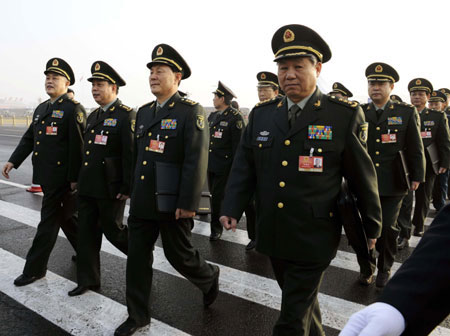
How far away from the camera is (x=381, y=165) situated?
4379 mm

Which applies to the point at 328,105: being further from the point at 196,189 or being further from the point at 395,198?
the point at 395,198

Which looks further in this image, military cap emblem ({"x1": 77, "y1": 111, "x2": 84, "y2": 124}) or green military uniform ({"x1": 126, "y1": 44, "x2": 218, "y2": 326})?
military cap emblem ({"x1": 77, "y1": 111, "x2": 84, "y2": 124})

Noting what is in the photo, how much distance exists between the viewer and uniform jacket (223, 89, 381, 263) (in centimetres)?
241

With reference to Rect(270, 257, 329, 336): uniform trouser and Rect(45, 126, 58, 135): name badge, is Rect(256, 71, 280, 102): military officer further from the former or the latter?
Rect(270, 257, 329, 336): uniform trouser

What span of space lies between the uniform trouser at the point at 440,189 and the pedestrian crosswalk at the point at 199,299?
333 centimetres

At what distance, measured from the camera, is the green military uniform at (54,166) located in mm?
4129

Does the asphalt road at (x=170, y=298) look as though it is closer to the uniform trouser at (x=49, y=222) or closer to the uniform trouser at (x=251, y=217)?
the uniform trouser at (x=49, y=222)

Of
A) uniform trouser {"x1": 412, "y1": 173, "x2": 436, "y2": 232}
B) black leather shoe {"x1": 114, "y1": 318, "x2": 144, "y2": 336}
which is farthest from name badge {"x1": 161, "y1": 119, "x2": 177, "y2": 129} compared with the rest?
uniform trouser {"x1": 412, "y1": 173, "x2": 436, "y2": 232}

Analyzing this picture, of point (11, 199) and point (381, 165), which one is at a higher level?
point (381, 165)

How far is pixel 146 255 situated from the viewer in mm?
3244

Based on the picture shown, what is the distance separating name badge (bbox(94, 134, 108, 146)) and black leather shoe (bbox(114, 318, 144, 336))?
179 cm

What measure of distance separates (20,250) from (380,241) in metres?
4.70

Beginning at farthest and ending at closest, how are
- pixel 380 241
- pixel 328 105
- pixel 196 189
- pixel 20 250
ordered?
pixel 20 250
pixel 380 241
pixel 196 189
pixel 328 105

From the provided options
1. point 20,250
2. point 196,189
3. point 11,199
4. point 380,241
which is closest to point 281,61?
point 196,189
